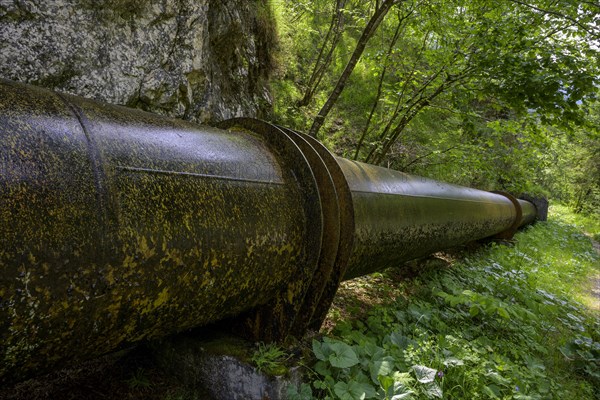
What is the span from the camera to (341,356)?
1836 millimetres

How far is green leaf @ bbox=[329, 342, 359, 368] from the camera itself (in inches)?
70.4

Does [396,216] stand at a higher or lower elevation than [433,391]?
higher

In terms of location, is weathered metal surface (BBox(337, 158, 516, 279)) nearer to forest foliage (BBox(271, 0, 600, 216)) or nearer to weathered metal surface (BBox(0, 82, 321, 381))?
weathered metal surface (BBox(0, 82, 321, 381))

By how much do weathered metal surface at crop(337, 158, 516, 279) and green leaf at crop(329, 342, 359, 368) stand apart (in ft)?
1.51

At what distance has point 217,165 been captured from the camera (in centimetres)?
142

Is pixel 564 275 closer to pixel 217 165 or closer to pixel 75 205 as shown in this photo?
pixel 217 165

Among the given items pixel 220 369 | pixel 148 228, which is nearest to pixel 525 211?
pixel 220 369

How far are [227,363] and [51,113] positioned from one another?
1.26 meters

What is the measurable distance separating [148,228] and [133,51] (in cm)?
244

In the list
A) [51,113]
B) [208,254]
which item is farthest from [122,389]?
[51,113]

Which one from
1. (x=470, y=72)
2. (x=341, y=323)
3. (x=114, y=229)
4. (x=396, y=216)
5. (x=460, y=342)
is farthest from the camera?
(x=470, y=72)

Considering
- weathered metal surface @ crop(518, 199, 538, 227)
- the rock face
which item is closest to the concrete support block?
the rock face

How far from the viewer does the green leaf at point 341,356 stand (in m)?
1.79

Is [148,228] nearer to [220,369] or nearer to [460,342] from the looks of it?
[220,369]
